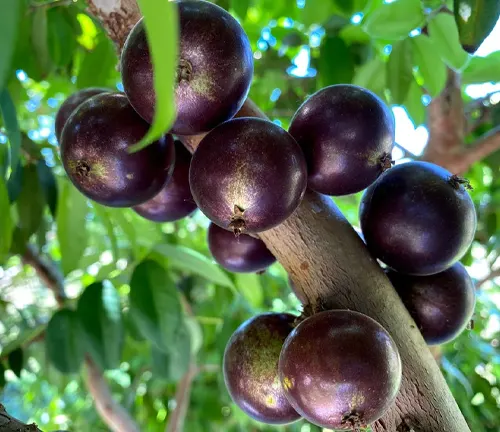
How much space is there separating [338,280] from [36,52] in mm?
1084

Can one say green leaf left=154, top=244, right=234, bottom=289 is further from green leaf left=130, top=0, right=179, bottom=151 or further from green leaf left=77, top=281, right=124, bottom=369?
green leaf left=130, top=0, right=179, bottom=151

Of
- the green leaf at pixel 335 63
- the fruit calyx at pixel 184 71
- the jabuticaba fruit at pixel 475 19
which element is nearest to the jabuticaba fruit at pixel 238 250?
the fruit calyx at pixel 184 71

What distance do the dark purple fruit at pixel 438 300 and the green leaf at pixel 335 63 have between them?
0.72 m

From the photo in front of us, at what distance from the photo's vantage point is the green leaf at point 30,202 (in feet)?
4.50

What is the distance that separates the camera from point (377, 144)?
78 centimetres

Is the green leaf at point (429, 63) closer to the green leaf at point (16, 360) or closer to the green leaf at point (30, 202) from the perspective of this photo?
the green leaf at point (30, 202)

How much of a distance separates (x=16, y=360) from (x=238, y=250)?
1018 mm

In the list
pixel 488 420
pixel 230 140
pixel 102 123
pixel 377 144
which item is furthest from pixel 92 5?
pixel 488 420

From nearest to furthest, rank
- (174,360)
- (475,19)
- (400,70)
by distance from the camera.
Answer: (475,19) < (400,70) < (174,360)

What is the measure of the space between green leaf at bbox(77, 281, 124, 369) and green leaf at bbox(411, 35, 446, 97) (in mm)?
963

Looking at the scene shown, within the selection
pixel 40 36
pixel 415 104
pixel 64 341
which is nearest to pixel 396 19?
pixel 415 104

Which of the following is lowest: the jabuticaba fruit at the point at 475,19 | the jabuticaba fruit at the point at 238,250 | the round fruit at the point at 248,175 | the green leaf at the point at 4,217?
the green leaf at the point at 4,217

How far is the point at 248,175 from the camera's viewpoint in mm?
667

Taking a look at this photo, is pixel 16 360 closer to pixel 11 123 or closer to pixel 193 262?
pixel 193 262
